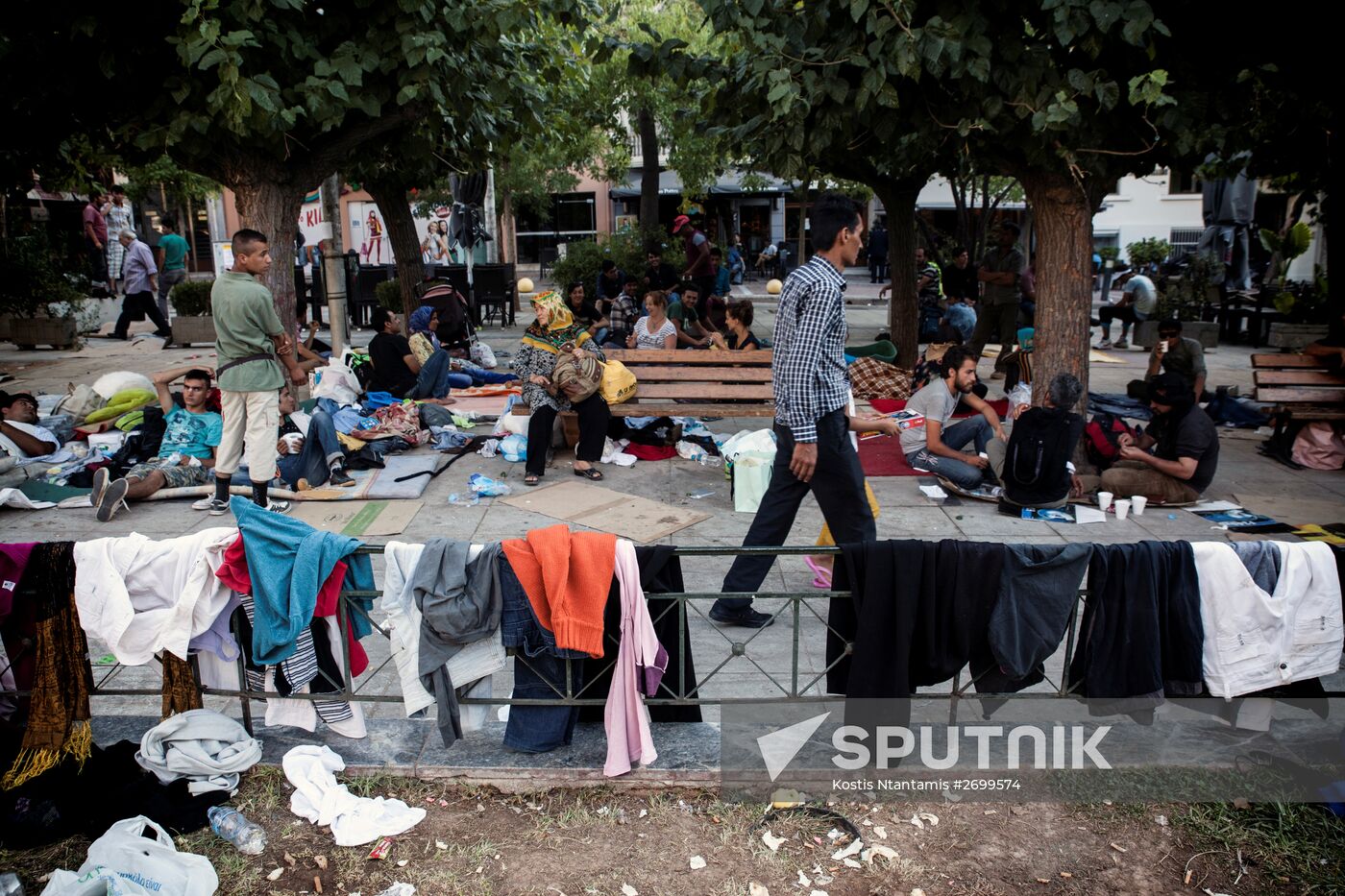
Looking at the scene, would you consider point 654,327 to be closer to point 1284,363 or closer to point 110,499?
point 110,499

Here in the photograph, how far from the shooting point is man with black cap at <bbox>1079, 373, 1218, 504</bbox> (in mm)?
7465

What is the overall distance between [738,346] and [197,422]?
16.6 ft

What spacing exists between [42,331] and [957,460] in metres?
14.2

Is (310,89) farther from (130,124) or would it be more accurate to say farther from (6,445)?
(6,445)

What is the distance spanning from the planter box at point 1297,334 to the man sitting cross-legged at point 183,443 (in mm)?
14225

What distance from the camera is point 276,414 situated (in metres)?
7.30

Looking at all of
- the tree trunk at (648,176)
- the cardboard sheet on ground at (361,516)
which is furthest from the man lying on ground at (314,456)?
the tree trunk at (648,176)

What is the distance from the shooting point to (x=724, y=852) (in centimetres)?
362

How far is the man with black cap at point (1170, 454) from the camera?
294 inches

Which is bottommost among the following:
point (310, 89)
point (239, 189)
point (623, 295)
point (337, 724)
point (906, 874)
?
point (906, 874)

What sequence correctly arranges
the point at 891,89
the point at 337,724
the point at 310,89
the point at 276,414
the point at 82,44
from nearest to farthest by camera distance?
the point at 337,724
the point at 891,89
the point at 276,414
the point at 310,89
the point at 82,44

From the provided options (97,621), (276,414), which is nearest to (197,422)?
(276,414)

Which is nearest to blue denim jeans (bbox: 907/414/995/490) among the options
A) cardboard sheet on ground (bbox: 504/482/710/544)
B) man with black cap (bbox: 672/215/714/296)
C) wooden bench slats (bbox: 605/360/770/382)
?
wooden bench slats (bbox: 605/360/770/382)

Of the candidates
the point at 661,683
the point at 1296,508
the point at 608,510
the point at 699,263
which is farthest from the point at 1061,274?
the point at 699,263
